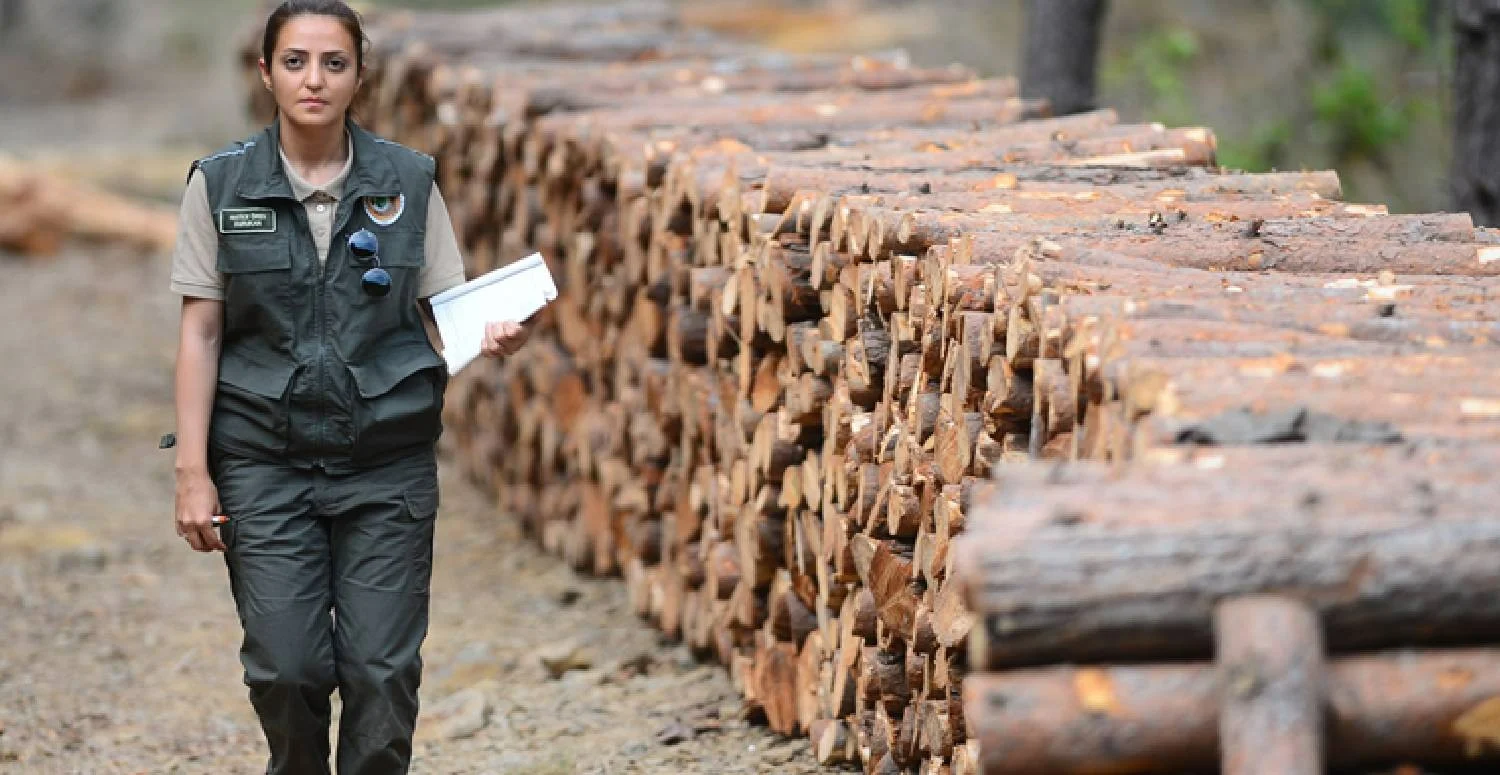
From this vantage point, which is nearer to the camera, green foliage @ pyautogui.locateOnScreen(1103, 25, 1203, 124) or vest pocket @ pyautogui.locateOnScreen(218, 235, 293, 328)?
vest pocket @ pyautogui.locateOnScreen(218, 235, 293, 328)

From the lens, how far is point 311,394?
3961 mm

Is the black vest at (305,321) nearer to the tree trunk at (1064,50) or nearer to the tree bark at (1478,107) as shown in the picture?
the tree bark at (1478,107)

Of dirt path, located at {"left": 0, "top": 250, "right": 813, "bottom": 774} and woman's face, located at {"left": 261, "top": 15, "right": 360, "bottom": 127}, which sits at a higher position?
woman's face, located at {"left": 261, "top": 15, "right": 360, "bottom": 127}

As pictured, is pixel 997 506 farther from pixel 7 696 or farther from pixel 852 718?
pixel 7 696

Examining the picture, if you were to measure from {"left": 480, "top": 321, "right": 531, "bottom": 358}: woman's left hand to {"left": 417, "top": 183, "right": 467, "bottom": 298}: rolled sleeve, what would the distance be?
7.4 inches

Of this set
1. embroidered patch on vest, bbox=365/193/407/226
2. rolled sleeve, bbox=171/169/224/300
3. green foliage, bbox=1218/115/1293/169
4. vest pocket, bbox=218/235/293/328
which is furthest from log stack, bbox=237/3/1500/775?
green foliage, bbox=1218/115/1293/169

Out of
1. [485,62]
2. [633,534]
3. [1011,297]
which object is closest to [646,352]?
[633,534]

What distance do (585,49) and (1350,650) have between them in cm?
631

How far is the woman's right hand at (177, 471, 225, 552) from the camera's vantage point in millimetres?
3943

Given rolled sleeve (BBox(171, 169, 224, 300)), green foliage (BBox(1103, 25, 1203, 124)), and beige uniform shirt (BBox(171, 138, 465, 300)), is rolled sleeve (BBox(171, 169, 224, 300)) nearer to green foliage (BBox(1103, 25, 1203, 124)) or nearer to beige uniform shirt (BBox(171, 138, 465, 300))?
beige uniform shirt (BBox(171, 138, 465, 300))

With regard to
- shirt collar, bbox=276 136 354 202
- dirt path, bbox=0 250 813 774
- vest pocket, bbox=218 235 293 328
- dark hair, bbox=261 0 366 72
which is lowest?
dirt path, bbox=0 250 813 774

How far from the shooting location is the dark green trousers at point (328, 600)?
3.98 m

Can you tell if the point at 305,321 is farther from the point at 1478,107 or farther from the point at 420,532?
the point at 1478,107

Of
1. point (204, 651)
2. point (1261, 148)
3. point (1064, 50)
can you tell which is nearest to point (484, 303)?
point (204, 651)
